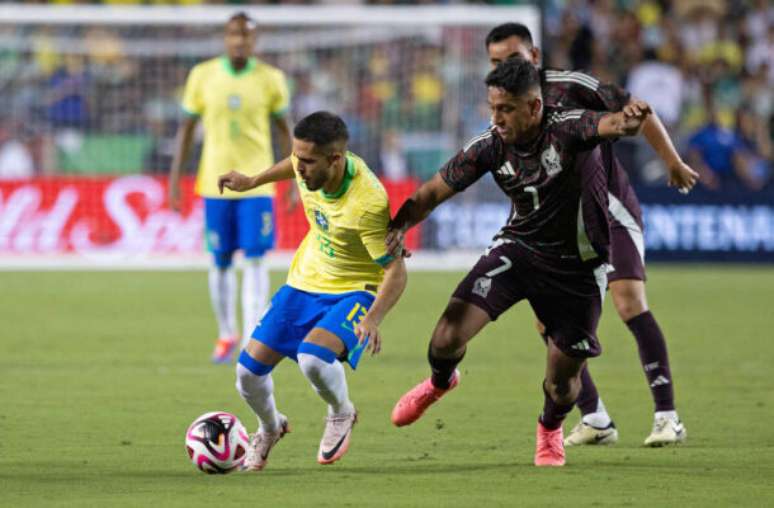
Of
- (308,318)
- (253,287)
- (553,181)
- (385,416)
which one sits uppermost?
(553,181)

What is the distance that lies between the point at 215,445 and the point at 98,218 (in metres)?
12.6

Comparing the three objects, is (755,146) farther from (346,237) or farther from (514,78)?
(514,78)

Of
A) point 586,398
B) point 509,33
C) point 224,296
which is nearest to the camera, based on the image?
point 509,33

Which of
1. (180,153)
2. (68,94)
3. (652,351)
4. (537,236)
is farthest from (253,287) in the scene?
(68,94)

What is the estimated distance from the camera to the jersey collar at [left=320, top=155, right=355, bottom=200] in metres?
7.16

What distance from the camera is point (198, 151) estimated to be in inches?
772

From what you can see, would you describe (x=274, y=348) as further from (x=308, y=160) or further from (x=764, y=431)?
(x=764, y=431)

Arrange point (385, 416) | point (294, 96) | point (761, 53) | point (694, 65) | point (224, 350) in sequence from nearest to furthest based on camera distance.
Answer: point (385, 416), point (224, 350), point (294, 96), point (694, 65), point (761, 53)

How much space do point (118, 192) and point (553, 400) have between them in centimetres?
1253

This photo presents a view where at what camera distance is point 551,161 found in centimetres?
695

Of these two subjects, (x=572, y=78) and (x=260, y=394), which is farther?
(x=572, y=78)

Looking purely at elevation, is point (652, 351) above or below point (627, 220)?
below

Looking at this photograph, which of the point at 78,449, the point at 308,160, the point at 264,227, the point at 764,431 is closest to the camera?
the point at 308,160

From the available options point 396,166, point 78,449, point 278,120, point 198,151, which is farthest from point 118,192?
point 78,449
